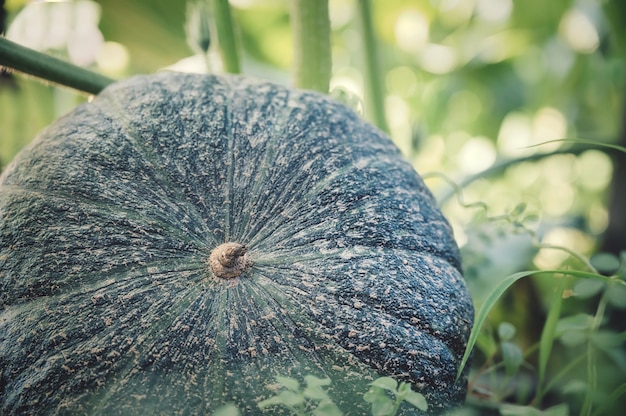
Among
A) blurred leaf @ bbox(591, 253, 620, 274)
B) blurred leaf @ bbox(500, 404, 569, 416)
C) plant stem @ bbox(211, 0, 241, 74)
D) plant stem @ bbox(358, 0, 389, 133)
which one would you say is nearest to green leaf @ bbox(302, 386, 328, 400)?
blurred leaf @ bbox(500, 404, 569, 416)

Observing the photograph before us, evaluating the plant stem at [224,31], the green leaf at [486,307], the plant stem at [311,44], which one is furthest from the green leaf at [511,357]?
the plant stem at [224,31]

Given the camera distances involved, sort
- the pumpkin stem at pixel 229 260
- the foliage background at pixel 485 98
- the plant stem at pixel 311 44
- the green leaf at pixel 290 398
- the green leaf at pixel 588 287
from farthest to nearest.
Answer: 1. the foliage background at pixel 485 98
2. the plant stem at pixel 311 44
3. the green leaf at pixel 588 287
4. the pumpkin stem at pixel 229 260
5. the green leaf at pixel 290 398

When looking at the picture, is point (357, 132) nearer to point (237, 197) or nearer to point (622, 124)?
point (237, 197)

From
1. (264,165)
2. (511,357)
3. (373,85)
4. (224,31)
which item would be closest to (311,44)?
(224,31)

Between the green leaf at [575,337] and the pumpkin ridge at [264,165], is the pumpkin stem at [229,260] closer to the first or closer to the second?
the pumpkin ridge at [264,165]

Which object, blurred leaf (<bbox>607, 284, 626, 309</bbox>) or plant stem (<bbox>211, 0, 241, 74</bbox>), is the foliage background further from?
plant stem (<bbox>211, 0, 241, 74</bbox>)

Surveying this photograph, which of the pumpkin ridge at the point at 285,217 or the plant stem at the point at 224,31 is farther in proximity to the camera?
the plant stem at the point at 224,31

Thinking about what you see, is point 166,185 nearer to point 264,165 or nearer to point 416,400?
point 264,165
